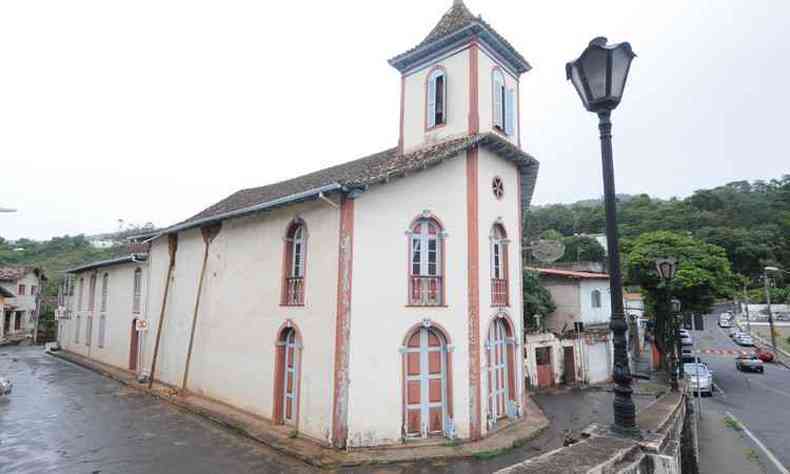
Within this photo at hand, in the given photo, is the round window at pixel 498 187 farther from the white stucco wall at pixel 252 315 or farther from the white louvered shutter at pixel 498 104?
the white stucco wall at pixel 252 315

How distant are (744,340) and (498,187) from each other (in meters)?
47.7

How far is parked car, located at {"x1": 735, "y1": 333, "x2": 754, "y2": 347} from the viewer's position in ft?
144

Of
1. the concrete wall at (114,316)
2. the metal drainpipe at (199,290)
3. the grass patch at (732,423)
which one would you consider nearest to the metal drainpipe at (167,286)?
the concrete wall at (114,316)

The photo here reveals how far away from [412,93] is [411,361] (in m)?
7.96

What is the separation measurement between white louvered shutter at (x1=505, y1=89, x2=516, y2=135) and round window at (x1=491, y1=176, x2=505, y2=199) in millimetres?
1727

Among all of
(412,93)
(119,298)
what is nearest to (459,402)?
(412,93)

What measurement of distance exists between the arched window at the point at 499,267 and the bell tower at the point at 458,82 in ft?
9.60

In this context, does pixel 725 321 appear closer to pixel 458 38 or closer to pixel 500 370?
pixel 500 370

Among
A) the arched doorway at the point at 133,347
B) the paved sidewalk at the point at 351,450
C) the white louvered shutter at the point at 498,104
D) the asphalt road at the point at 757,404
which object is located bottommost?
the asphalt road at the point at 757,404

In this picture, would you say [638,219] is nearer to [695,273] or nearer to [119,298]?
[695,273]

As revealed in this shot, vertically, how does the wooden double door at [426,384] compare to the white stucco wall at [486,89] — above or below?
below

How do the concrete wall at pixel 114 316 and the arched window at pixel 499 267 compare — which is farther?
the concrete wall at pixel 114 316

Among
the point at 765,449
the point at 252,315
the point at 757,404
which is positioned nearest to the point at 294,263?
the point at 252,315

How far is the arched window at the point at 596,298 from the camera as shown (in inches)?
990
